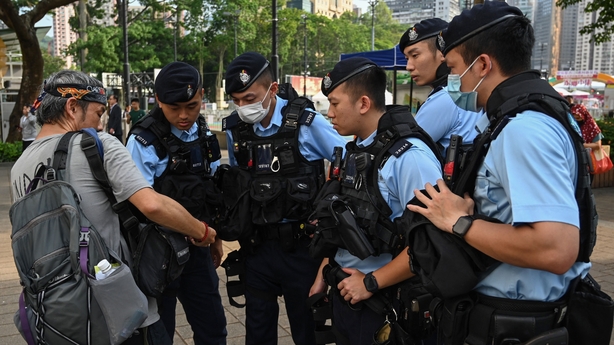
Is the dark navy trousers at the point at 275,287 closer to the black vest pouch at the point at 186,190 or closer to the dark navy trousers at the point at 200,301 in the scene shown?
the dark navy trousers at the point at 200,301

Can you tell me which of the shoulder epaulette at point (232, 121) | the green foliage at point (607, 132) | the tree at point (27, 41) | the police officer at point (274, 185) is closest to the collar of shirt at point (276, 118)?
the police officer at point (274, 185)

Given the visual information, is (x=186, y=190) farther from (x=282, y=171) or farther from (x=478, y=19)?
(x=478, y=19)

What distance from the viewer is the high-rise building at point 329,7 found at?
437ft

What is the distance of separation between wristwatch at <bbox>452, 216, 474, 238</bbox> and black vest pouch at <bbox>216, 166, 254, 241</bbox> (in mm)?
1597

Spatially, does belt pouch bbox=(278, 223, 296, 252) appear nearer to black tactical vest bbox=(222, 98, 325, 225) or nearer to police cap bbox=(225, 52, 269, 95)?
black tactical vest bbox=(222, 98, 325, 225)

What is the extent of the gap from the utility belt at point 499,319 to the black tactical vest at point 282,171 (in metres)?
1.37

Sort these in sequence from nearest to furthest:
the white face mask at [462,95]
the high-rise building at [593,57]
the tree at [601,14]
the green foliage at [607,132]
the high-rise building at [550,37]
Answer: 1. the white face mask at [462,95]
2. the green foliage at [607,132]
3. the tree at [601,14]
4. the high-rise building at [550,37]
5. the high-rise building at [593,57]

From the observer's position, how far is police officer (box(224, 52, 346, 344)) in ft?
10.2

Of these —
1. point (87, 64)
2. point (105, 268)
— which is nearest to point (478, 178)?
point (105, 268)

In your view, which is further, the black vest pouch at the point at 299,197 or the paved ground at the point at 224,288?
the paved ground at the point at 224,288

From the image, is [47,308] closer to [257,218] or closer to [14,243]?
[14,243]

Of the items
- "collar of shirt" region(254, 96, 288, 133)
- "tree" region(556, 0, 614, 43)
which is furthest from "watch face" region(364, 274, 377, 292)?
"tree" region(556, 0, 614, 43)

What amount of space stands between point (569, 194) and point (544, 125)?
214mm

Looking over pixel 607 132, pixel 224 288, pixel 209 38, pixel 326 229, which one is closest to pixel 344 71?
pixel 326 229
